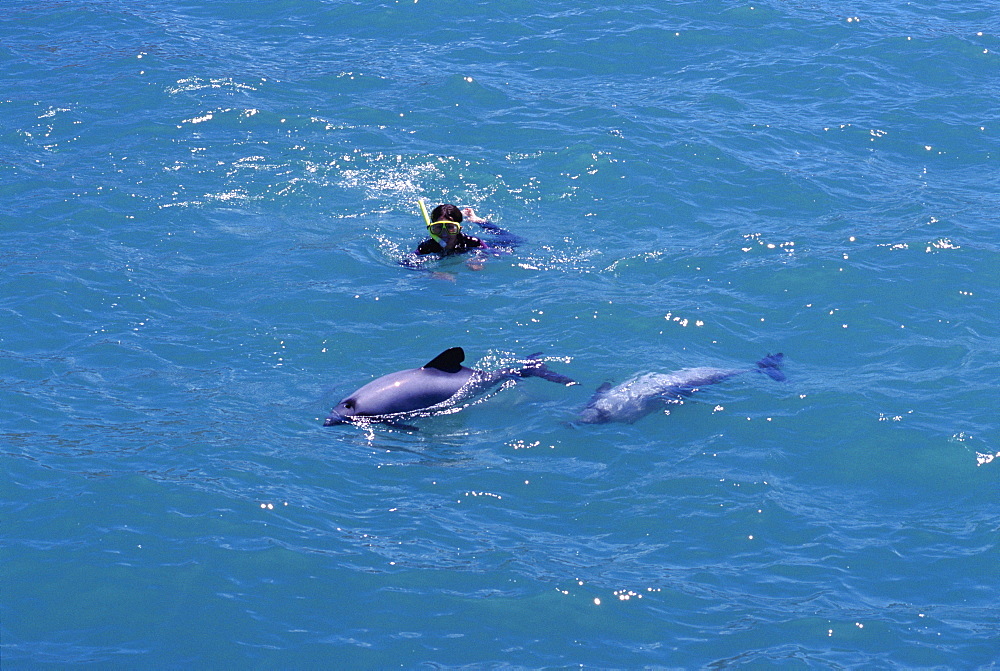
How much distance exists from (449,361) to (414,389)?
499mm

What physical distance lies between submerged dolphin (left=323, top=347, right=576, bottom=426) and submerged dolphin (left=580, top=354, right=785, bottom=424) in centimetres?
128

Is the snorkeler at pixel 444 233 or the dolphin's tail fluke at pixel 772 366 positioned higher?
the snorkeler at pixel 444 233

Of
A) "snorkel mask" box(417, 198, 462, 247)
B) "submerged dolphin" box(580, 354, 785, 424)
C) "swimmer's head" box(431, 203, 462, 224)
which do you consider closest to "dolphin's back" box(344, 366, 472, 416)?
"submerged dolphin" box(580, 354, 785, 424)

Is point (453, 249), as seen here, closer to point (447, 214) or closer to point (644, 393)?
Result: point (447, 214)

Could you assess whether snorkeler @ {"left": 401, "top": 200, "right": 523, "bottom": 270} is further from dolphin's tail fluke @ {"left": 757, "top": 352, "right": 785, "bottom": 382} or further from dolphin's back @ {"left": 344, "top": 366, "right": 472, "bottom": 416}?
dolphin's tail fluke @ {"left": 757, "top": 352, "right": 785, "bottom": 382}

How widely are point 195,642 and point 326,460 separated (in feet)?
8.62

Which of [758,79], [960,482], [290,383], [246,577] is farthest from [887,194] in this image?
[246,577]

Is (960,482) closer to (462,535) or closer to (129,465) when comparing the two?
(462,535)

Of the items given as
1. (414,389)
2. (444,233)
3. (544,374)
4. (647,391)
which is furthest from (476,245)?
(647,391)

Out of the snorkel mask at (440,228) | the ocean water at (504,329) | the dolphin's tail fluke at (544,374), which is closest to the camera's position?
the ocean water at (504,329)

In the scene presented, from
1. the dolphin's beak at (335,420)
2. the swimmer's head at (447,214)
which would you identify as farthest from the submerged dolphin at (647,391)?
the swimmer's head at (447,214)

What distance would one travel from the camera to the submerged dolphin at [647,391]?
38.8ft

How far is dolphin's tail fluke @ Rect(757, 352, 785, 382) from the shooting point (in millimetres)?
12555

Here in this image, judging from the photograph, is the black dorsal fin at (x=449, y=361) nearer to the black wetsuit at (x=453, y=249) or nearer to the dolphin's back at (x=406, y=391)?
the dolphin's back at (x=406, y=391)
